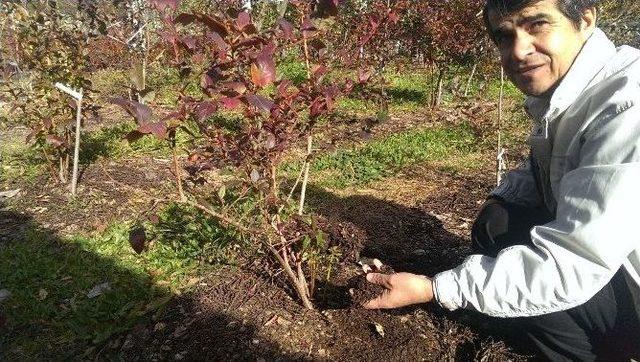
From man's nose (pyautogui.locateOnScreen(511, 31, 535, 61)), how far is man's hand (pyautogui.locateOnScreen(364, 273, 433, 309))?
2.89ft

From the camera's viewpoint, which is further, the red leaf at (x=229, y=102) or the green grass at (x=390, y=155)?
the green grass at (x=390, y=155)

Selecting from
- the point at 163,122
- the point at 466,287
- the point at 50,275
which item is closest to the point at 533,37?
the point at 466,287

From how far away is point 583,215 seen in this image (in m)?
1.40

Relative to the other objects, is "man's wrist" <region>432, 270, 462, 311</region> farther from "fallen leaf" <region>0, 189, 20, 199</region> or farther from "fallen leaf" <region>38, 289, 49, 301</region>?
"fallen leaf" <region>0, 189, 20, 199</region>

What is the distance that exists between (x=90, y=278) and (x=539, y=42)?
2863 mm

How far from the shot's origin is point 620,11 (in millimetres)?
7379

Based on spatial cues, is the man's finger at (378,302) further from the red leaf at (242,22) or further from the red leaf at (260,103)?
the red leaf at (242,22)

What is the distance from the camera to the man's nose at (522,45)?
1.60m

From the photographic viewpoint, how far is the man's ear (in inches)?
61.7

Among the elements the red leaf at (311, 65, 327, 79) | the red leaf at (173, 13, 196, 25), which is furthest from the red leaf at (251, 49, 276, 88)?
the red leaf at (311, 65, 327, 79)

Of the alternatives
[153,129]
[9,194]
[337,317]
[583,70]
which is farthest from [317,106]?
[9,194]

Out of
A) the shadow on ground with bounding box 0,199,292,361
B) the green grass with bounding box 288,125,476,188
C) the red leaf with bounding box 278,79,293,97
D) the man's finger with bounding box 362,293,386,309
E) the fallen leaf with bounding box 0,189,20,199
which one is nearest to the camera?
the red leaf with bounding box 278,79,293,97

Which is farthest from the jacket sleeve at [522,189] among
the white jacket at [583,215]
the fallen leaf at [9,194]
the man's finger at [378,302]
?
the fallen leaf at [9,194]

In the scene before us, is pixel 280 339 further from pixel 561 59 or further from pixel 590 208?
pixel 561 59
